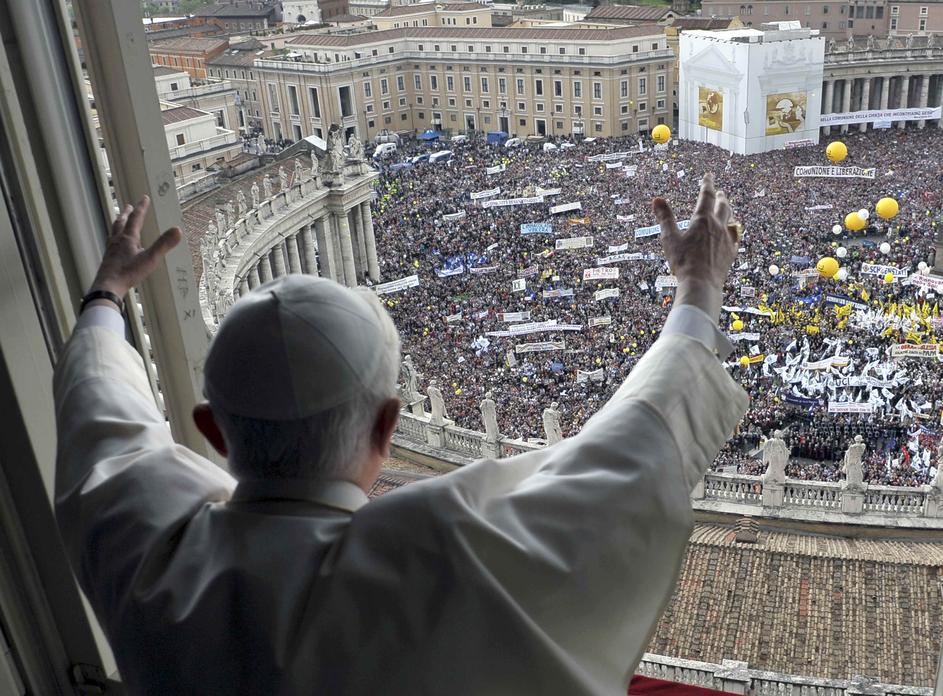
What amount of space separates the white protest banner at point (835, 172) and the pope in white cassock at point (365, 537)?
1064 inches

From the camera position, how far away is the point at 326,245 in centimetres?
2356

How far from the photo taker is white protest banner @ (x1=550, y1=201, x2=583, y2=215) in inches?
979

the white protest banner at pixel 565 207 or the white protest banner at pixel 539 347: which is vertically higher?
the white protest banner at pixel 539 347

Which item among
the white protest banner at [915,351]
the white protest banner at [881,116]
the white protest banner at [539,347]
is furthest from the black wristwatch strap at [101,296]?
the white protest banner at [881,116]

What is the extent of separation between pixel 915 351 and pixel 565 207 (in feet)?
38.2

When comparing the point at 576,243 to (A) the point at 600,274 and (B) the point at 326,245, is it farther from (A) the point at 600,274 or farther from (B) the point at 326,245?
(B) the point at 326,245

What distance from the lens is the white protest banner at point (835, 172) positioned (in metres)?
26.5

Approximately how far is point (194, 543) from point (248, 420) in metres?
0.18

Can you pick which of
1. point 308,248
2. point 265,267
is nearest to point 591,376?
point 265,267

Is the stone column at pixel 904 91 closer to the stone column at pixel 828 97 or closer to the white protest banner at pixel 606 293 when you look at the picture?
the stone column at pixel 828 97

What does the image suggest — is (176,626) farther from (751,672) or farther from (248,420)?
(751,672)

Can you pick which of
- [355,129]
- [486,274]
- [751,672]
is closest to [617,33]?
[355,129]

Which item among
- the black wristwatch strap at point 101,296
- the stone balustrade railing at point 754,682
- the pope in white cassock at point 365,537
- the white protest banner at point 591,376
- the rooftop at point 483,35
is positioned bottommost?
the white protest banner at point 591,376

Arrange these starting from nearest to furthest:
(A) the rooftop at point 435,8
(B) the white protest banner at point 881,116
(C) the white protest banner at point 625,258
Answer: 1. (C) the white protest banner at point 625,258
2. (B) the white protest banner at point 881,116
3. (A) the rooftop at point 435,8
